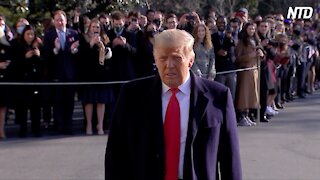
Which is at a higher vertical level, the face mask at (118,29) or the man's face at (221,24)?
the man's face at (221,24)

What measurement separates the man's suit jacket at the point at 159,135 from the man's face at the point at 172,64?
0.12 m

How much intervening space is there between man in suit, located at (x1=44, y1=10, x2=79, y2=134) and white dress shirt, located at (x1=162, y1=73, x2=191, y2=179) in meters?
7.17

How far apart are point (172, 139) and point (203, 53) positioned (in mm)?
7656

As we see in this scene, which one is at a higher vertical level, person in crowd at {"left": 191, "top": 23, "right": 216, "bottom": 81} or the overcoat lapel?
person in crowd at {"left": 191, "top": 23, "right": 216, "bottom": 81}

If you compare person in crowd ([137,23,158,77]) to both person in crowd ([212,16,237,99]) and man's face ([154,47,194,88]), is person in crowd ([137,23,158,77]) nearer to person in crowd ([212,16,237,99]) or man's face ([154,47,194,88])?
person in crowd ([212,16,237,99])

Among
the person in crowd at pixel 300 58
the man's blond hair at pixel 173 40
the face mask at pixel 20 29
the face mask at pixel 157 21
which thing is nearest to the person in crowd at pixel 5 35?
the face mask at pixel 20 29

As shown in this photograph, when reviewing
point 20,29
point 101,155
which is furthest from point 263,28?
point 101,155

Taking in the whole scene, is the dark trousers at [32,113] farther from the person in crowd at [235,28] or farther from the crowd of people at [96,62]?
the person in crowd at [235,28]

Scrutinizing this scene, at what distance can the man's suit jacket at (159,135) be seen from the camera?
3770 millimetres

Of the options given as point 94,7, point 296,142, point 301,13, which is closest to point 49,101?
point 296,142

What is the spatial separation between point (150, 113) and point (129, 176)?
0.41 metres

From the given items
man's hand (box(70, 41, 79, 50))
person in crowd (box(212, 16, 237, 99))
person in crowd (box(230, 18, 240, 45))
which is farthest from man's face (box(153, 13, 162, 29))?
man's hand (box(70, 41, 79, 50))

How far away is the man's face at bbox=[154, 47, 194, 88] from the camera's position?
3662 millimetres

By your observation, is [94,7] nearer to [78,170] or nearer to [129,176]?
[78,170]
